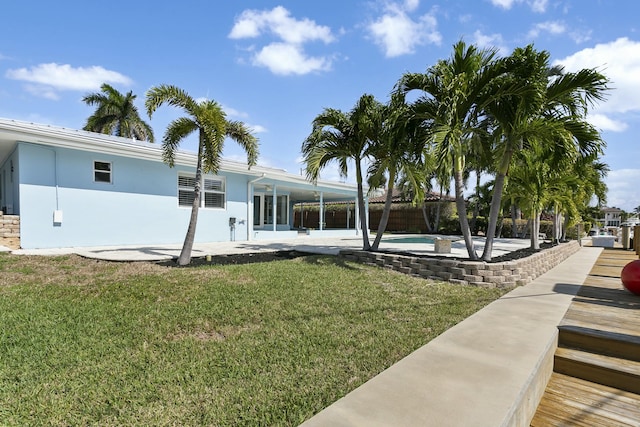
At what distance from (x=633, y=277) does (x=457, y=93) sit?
15.5 ft

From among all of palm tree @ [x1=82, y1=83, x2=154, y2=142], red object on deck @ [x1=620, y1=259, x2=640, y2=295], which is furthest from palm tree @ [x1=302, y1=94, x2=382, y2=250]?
palm tree @ [x1=82, y1=83, x2=154, y2=142]

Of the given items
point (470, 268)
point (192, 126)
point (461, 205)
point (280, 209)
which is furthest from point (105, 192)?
point (470, 268)

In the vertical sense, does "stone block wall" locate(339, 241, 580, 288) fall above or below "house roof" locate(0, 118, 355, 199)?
below

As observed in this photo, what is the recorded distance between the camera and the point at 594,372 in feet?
10.7

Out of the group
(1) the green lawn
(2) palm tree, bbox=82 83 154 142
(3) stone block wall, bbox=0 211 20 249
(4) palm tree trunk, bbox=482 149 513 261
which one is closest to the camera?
(1) the green lawn

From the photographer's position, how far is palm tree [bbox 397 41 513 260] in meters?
7.19

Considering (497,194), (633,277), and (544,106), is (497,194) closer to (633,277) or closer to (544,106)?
(544,106)

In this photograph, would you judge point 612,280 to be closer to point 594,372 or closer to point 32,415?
point 594,372

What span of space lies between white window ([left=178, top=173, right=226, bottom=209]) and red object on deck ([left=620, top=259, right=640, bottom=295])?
13.3m

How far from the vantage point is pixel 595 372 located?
10.7 feet

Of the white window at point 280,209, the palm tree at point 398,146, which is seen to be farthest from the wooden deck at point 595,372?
the white window at point 280,209

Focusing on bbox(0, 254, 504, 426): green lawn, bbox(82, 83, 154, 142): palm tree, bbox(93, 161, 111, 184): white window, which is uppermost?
bbox(82, 83, 154, 142): palm tree

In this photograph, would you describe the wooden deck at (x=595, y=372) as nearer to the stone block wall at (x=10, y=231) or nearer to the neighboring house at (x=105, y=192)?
the neighboring house at (x=105, y=192)

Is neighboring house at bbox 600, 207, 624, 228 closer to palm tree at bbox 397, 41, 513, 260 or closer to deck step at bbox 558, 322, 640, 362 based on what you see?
palm tree at bbox 397, 41, 513, 260
